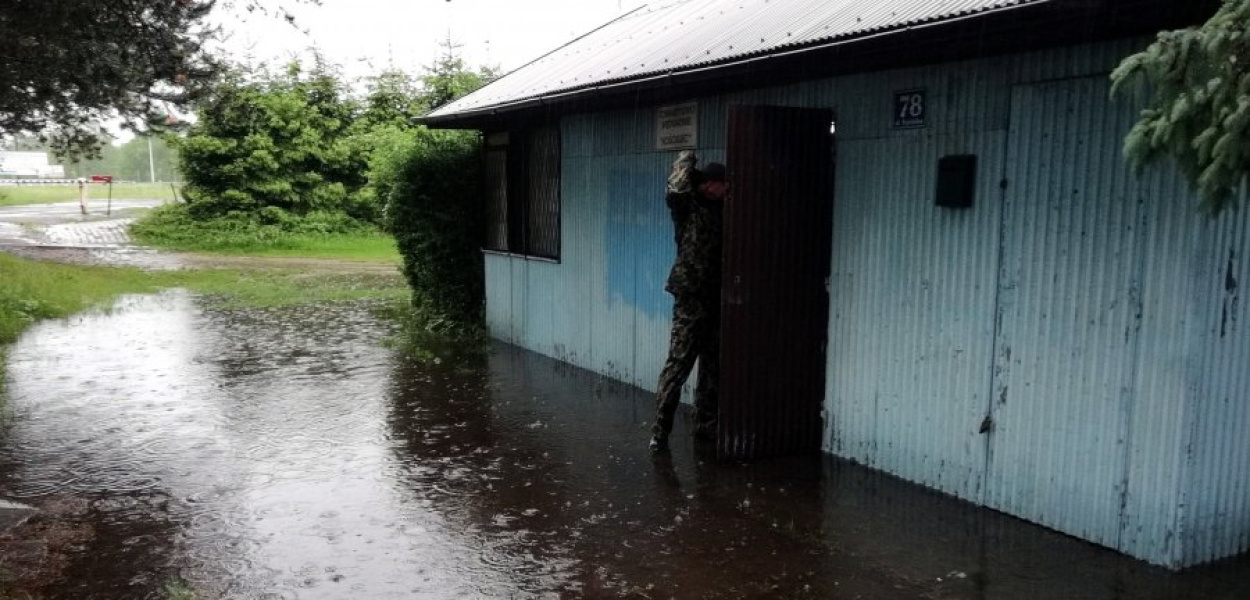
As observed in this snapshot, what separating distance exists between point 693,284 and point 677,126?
68.9 inches

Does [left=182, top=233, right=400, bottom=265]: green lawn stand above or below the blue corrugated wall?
below

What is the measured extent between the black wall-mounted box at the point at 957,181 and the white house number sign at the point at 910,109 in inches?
13.5

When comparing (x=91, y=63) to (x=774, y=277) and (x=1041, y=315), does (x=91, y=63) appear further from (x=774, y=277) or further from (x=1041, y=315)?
(x=1041, y=315)

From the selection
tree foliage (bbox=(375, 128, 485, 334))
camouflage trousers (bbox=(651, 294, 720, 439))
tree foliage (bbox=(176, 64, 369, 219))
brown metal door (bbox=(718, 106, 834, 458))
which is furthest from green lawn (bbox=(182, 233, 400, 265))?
brown metal door (bbox=(718, 106, 834, 458))

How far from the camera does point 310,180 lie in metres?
26.7

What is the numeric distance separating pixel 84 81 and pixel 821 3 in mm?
6879

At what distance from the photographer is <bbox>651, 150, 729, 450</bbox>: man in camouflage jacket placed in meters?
6.09

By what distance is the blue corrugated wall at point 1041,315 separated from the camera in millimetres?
4090

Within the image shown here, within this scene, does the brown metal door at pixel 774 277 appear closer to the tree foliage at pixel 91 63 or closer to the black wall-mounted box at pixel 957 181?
the black wall-mounted box at pixel 957 181

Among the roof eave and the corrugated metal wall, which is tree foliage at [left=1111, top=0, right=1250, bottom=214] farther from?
the corrugated metal wall

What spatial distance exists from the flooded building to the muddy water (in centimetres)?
30

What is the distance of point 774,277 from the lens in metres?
5.85

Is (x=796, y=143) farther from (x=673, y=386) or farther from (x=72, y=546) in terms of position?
(x=72, y=546)

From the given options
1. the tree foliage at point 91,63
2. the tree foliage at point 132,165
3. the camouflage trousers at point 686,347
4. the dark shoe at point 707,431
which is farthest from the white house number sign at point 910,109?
the tree foliage at point 132,165
